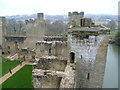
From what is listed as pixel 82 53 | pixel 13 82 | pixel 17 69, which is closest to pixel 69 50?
pixel 82 53

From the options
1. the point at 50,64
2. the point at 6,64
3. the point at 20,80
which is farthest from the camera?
the point at 6,64

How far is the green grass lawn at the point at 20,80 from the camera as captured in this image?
1286 cm

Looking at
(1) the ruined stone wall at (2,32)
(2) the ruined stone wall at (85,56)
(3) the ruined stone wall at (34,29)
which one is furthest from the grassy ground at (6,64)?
(2) the ruined stone wall at (85,56)

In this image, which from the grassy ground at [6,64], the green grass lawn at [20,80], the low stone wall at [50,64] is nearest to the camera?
the low stone wall at [50,64]

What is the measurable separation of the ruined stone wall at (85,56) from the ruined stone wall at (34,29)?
1309cm

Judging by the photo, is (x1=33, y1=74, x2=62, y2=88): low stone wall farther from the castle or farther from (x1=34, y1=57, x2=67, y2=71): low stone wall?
(x1=34, y1=57, x2=67, y2=71): low stone wall

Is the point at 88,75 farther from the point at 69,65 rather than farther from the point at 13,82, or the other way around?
the point at 13,82

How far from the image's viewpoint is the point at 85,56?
843cm

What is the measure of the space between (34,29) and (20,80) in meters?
9.51

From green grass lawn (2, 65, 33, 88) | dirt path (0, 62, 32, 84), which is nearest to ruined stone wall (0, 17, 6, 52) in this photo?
dirt path (0, 62, 32, 84)

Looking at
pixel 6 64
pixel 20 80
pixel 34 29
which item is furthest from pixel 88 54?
→ pixel 34 29

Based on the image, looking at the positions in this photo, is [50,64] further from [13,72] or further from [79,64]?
[13,72]

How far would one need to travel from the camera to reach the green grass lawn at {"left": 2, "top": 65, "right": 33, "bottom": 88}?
12.9m

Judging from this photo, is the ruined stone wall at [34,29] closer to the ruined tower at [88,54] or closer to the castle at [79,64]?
the castle at [79,64]
